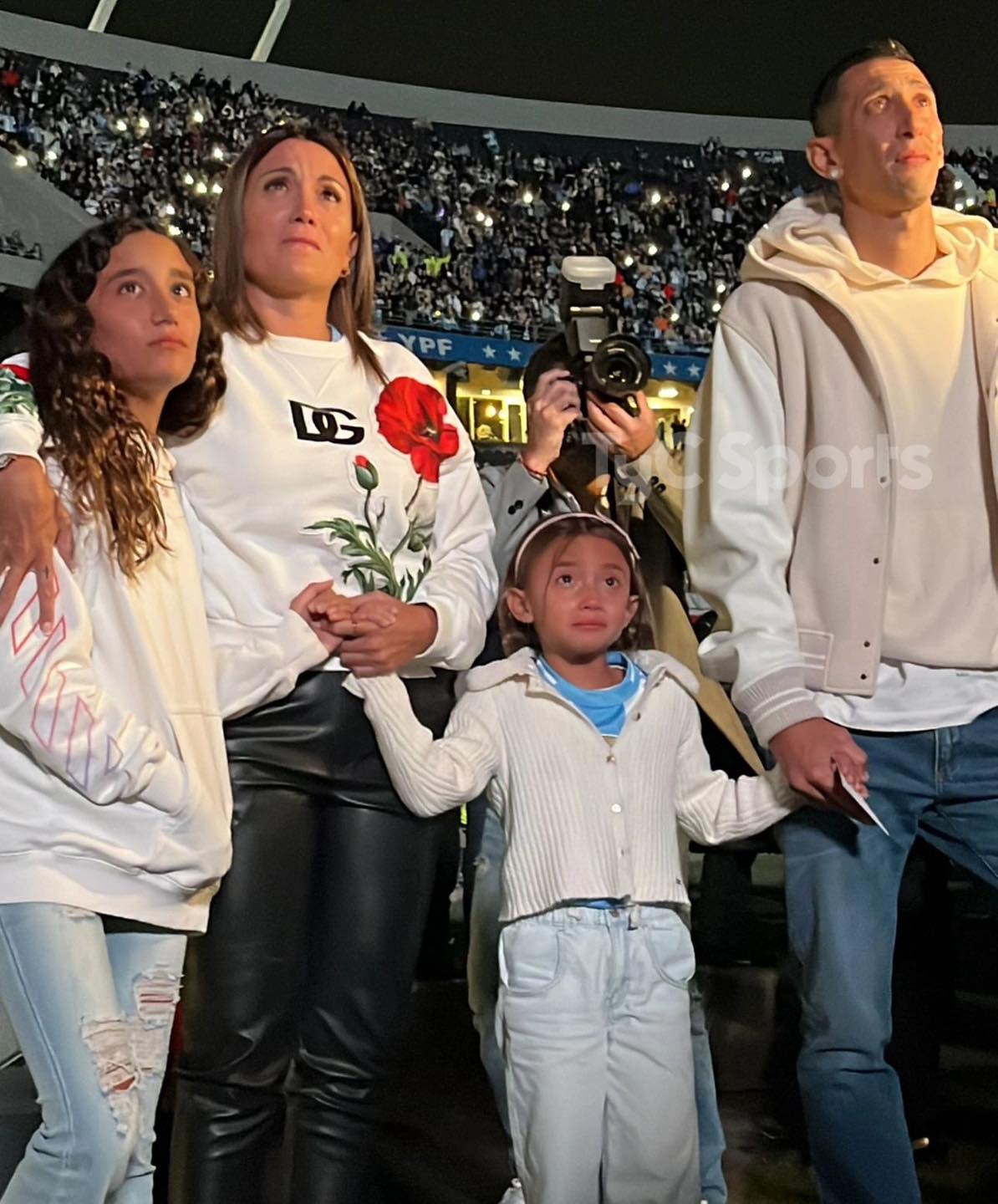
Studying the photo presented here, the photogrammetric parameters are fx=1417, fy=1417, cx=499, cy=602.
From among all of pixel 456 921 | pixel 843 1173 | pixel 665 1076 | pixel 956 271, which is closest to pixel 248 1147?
pixel 665 1076

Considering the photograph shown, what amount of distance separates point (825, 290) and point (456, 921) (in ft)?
11.1

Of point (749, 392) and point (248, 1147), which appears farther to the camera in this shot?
point (749, 392)

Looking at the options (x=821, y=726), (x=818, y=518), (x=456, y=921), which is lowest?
(x=456, y=921)

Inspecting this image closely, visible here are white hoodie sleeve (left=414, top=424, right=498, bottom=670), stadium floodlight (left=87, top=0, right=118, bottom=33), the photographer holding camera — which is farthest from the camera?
stadium floodlight (left=87, top=0, right=118, bottom=33)

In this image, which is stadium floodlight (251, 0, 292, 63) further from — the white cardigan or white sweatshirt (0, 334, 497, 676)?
the white cardigan

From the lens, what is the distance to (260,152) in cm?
184

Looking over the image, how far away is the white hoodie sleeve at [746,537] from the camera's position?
1710mm

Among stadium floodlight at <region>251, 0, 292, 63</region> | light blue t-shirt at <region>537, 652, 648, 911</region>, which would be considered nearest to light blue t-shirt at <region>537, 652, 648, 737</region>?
light blue t-shirt at <region>537, 652, 648, 911</region>

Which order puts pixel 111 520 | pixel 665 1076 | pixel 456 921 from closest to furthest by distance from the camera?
pixel 111 520 → pixel 665 1076 → pixel 456 921

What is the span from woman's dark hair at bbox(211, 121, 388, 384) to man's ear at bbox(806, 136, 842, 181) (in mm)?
614

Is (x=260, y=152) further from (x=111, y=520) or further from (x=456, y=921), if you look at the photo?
(x=456, y=921)

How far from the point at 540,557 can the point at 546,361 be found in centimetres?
48

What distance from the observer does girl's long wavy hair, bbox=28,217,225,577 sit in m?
1.57

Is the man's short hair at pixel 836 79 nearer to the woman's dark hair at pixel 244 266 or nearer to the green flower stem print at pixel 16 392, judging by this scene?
the woman's dark hair at pixel 244 266
